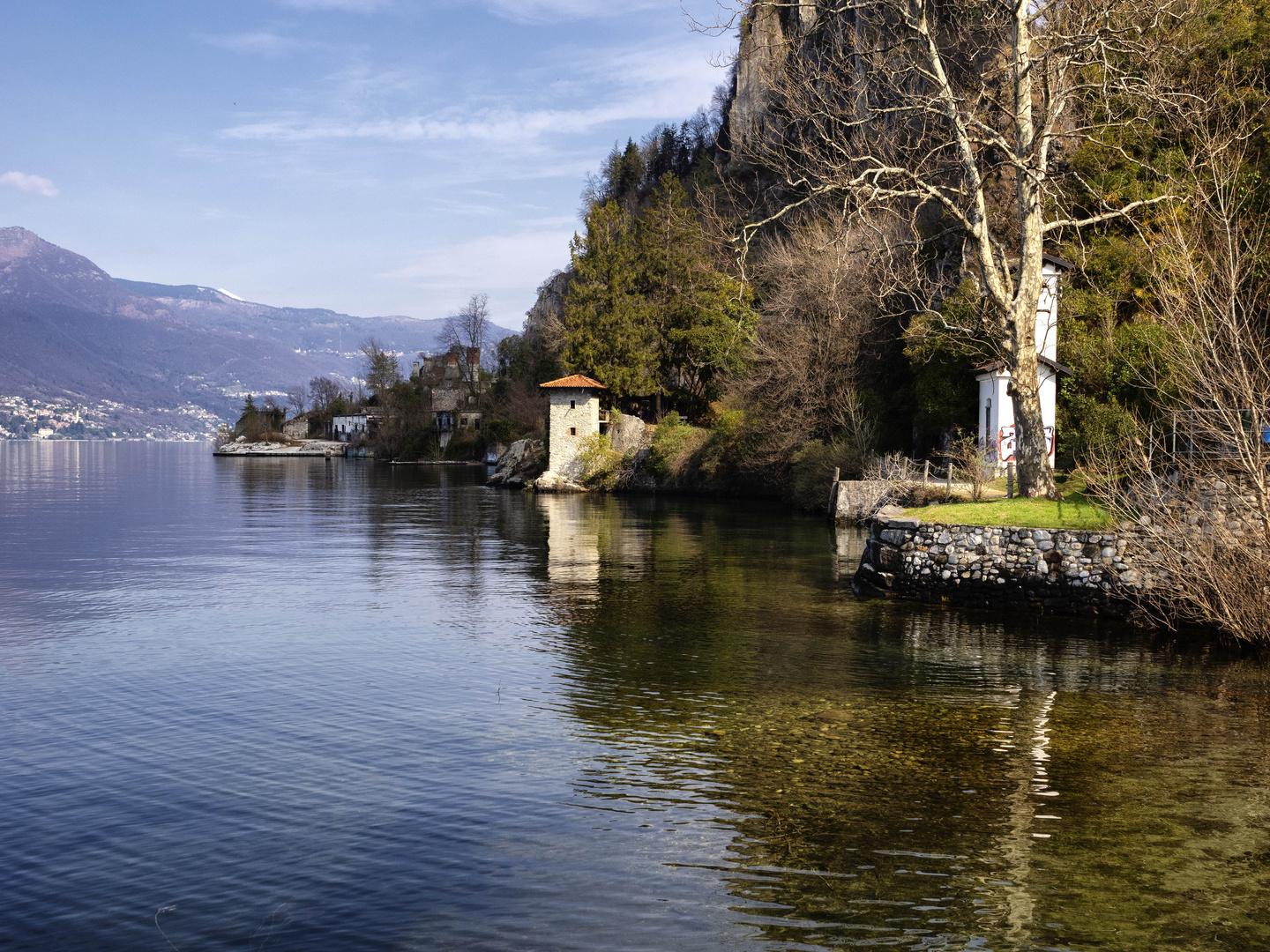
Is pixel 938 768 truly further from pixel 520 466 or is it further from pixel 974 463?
pixel 520 466

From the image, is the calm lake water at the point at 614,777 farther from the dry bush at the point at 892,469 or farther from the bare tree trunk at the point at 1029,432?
the dry bush at the point at 892,469

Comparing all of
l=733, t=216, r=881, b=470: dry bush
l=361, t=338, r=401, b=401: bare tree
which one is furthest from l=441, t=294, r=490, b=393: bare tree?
l=733, t=216, r=881, b=470: dry bush

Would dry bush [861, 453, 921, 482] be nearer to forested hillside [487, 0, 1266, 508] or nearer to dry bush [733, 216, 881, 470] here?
forested hillside [487, 0, 1266, 508]

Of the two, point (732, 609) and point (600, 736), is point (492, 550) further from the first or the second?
point (600, 736)

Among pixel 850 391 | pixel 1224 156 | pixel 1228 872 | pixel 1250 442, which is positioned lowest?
pixel 1228 872

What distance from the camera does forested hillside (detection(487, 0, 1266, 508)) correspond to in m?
20.2

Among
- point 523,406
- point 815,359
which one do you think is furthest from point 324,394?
point 815,359

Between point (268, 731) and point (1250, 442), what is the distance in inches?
596

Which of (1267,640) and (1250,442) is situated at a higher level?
(1250,442)

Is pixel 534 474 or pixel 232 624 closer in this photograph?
pixel 232 624

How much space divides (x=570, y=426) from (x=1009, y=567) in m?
42.7

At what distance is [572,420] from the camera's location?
60.1 m

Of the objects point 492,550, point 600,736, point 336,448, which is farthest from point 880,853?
point 336,448

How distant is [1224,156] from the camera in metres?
29.6
